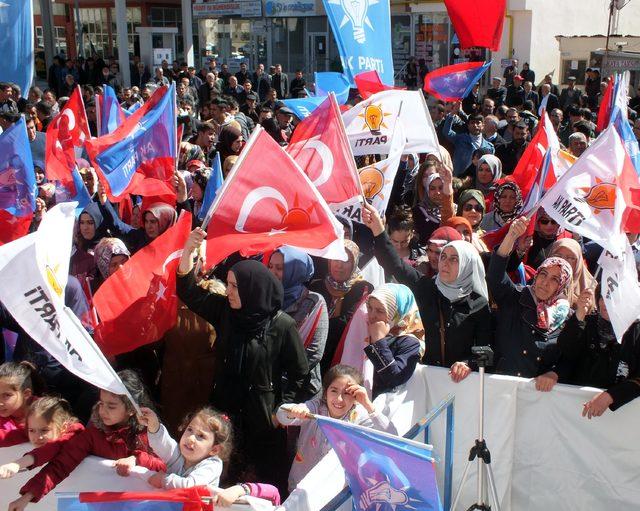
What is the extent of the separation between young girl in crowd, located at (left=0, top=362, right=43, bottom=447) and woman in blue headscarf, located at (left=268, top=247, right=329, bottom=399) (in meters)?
1.33

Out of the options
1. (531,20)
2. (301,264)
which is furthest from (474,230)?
(531,20)

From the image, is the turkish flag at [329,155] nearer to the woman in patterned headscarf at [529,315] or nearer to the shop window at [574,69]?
the woman in patterned headscarf at [529,315]

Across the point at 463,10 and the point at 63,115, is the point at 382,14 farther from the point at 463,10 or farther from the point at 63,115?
the point at 63,115

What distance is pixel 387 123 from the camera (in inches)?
251

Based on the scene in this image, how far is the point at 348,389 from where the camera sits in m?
3.72

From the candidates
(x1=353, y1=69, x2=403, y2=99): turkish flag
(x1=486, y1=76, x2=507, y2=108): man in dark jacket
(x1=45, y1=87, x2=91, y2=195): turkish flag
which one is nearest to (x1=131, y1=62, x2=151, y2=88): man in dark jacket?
(x1=486, y1=76, x2=507, y2=108): man in dark jacket

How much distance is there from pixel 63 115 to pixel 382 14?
3259mm

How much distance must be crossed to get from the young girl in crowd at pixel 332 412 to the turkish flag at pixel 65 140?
355 cm

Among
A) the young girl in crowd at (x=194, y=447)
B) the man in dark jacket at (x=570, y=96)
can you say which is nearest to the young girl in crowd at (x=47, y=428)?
the young girl in crowd at (x=194, y=447)

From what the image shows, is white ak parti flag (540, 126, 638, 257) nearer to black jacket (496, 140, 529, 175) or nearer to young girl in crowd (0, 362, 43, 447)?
young girl in crowd (0, 362, 43, 447)

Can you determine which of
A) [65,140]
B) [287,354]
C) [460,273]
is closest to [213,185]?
[65,140]

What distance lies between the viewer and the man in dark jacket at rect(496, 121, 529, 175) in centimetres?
948

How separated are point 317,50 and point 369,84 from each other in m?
22.3

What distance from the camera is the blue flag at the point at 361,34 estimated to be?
26.2 ft
